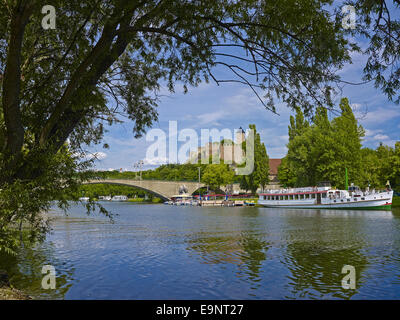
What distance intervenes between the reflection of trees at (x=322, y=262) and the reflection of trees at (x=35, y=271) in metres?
6.32

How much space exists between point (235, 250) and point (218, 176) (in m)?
79.8

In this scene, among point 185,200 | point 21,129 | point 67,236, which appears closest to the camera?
point 21,129

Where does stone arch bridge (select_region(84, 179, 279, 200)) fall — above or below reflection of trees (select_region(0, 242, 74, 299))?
above

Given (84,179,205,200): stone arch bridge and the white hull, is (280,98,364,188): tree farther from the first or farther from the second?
(84,179,205,200): stone arch bridge

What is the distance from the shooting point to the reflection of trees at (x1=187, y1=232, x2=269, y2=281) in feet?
43.2

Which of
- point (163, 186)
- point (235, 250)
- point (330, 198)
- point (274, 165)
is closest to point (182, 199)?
point (163, 186)

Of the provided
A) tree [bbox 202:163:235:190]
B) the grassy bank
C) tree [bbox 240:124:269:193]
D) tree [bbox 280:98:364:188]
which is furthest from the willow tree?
tree [bbox 202:163:235:190]

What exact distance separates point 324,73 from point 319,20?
0.96 metres

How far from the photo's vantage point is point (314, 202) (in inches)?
2138

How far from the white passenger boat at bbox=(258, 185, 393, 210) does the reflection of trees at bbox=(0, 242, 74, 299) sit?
1674 inches

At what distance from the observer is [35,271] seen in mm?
12328

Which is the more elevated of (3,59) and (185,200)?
(3,59)
